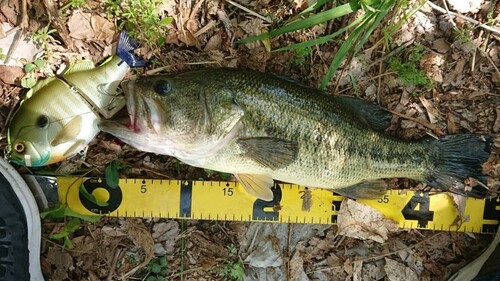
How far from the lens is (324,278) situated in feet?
13.5

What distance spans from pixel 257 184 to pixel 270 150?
38 centimetres

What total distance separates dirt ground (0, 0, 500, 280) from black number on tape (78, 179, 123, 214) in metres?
0.11

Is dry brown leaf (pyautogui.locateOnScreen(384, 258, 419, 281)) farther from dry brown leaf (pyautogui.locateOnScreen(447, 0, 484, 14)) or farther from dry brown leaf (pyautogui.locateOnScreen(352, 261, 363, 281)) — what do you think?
dry brown leaf (pyautogui.locateOnScreen(447, 0, 484, 14))

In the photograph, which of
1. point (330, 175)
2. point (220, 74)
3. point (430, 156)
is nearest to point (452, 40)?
point (430, 156)

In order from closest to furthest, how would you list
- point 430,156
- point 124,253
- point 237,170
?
point 237,170, point 430,156, point 124,253

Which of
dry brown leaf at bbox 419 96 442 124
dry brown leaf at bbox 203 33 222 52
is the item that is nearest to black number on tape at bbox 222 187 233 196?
dry brown leaf at bbox 203 33 222 52

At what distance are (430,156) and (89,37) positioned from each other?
2690 millimetres

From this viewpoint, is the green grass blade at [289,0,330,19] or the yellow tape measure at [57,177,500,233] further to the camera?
the yellow tape measure at [57,177,500,233]

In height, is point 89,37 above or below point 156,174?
above

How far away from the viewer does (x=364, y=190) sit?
3777 millimetres

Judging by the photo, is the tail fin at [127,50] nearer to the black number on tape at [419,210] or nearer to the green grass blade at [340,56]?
the green grass blade at [340,56]

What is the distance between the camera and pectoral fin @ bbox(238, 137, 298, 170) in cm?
334

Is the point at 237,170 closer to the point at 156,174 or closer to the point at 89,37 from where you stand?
the point at 156,174

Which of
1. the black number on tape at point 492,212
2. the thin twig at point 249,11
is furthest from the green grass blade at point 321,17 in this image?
the black number on tape at point 492,212
